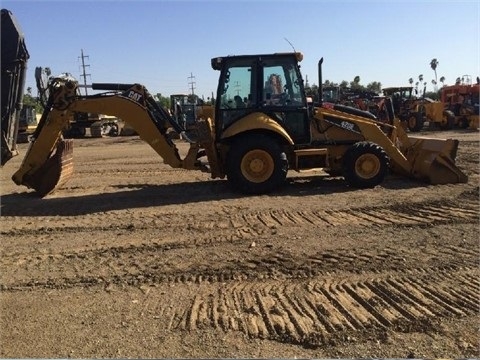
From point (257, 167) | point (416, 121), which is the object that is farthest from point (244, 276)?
point (416, 121)

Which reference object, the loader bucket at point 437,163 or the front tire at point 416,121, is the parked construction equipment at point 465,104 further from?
the loader bucket at point 437,163

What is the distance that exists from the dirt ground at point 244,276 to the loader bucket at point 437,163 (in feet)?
2.53

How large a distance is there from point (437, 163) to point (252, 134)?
3630 millimetres

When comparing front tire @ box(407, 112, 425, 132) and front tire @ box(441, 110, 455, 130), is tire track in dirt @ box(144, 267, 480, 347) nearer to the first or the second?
front tire @ box(407, 112, 425, 132)

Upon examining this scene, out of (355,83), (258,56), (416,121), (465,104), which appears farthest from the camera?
(355,83)

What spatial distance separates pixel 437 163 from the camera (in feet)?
31.8

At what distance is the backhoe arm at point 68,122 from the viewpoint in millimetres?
9047

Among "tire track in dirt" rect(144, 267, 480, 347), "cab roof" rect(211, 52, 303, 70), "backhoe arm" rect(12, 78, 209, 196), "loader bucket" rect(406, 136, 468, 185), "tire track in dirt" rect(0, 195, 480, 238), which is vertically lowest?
"tire track in dirt" rect(144, 267, 480, 347)

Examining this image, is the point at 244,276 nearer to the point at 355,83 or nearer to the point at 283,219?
the point at 283,219

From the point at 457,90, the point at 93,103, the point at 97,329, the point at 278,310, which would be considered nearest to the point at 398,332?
the point at 278,310

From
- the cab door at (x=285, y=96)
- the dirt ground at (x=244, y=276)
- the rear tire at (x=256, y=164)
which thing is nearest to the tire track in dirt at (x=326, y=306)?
the dirt ground at (x=244, y=276)

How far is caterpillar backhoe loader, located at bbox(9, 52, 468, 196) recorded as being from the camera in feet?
30.0

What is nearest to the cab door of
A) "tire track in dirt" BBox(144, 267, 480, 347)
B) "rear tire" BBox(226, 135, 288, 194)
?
"rear tire" BBox(226, 135, 288, 194)

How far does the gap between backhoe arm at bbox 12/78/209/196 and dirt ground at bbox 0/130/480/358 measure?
612 millimetres
